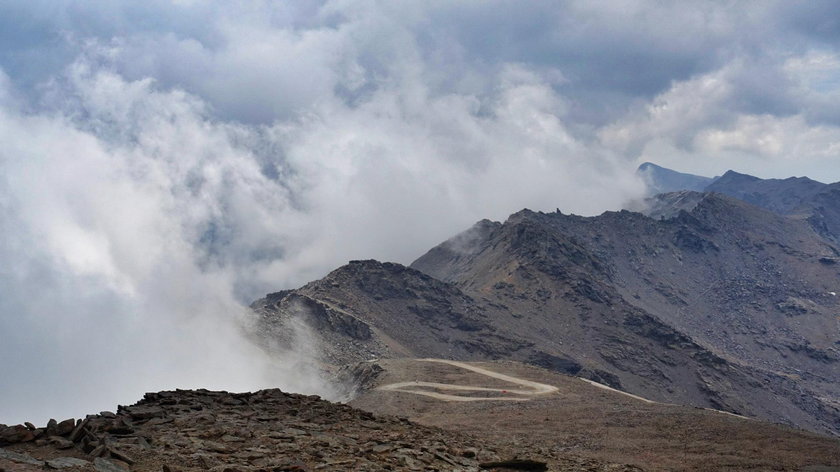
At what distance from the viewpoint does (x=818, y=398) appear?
17138cm

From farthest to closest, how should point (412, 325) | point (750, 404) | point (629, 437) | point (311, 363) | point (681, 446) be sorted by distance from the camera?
point (750, 404), point (412, 325), point (311, 363), point (629, 437), point (681, 446)

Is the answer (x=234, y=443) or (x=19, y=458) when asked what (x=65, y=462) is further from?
(x=234, y=443)

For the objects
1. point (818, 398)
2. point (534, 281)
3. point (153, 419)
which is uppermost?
point (534, 281)

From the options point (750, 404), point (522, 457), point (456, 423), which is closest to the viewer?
point (522, 457)

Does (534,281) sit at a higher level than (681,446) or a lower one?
higher

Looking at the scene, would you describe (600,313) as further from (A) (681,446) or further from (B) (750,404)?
(A) (681,446)

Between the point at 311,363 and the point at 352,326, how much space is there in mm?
18584

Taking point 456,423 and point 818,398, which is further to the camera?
point 818,398

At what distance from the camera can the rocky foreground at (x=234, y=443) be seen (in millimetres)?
20281

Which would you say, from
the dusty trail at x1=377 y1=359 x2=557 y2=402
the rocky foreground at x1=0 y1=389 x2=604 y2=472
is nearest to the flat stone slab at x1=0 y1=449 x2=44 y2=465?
the rocky foreground at x1=0 y1=389 x2=604 y2=472

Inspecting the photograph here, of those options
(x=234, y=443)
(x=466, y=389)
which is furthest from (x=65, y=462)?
(x=466, y=389)

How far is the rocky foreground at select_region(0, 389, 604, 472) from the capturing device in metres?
20.3

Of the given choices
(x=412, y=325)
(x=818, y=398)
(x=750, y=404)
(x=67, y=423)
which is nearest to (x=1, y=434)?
(x=67, y=423)

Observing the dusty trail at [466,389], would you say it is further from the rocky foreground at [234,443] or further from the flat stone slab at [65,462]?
the flat stone slab at [65,462]
